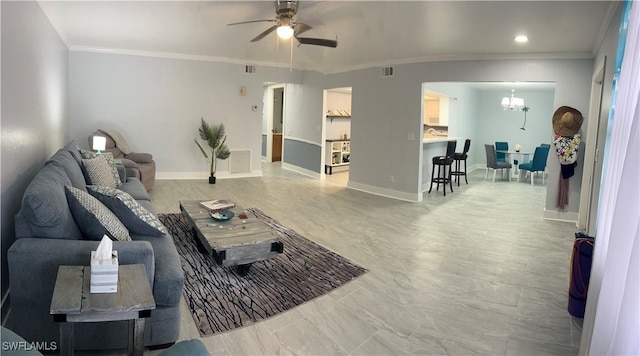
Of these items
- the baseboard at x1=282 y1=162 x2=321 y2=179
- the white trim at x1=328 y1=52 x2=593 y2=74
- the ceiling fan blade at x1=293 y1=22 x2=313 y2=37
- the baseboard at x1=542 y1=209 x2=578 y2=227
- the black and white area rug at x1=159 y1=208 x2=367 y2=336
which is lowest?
the black and white area rug at x1=159 y1=208 x2=367 y2=336

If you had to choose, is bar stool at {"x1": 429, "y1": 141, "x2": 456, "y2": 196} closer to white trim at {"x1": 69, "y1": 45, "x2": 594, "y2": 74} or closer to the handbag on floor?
white trim at {"x1": 69, "y1": 45, "x2": 594, "y2": 74}

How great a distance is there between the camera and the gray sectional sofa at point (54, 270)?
2.19m

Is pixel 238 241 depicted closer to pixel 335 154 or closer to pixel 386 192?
pixel 386 192

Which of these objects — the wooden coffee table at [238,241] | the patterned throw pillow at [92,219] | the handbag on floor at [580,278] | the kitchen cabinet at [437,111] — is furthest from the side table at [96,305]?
the kitchen cabinet at [437,111]

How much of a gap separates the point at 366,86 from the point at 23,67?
5.56 m

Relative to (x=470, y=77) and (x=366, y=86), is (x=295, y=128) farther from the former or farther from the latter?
(x=470, y=77)

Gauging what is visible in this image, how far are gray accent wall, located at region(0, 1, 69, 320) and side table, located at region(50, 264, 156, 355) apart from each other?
46.3 inches

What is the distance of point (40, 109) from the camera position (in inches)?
170

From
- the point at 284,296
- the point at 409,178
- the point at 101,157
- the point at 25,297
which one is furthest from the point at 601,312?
the point at 409,178

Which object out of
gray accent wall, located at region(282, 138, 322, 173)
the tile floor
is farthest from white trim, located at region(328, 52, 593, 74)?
gray accent wall, located at region(282, 138, 322, 173)

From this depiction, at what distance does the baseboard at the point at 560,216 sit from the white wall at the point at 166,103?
18.8 feet

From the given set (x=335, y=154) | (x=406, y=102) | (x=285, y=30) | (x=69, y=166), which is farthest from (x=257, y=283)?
(x=335, y=154)

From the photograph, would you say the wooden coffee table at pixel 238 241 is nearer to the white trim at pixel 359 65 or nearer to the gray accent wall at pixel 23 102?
the gray accent wall at pixel 23 102

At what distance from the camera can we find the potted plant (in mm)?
8180
